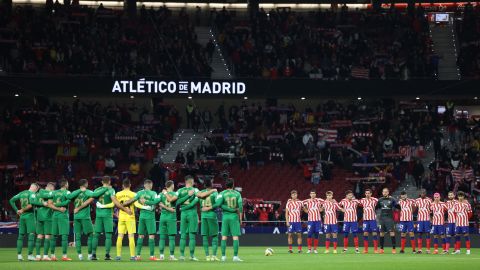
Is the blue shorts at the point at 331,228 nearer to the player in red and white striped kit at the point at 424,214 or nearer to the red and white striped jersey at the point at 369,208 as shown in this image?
the red and white striped jersey at the point at 369,208

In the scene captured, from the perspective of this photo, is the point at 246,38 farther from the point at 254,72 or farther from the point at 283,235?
the point at 283,235

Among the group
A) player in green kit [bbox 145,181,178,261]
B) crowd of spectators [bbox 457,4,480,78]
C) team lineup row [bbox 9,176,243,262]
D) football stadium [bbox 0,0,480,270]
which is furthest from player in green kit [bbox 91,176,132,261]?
crowd of spectators [bbox 457,4,480,78]

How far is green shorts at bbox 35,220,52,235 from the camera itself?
3066 cm

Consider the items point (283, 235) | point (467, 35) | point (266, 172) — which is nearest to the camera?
point (283, 235)

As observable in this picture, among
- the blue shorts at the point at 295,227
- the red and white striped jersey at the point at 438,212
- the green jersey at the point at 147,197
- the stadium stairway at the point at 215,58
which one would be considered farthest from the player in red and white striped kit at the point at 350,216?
the stadium stairway at the point at 215,58

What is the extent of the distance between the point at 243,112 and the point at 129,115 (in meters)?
6.74

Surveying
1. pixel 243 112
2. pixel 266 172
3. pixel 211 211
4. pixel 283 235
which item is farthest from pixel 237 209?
pixel 243 112

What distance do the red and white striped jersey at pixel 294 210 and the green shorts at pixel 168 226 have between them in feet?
30.3

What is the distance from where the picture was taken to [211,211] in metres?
29.7

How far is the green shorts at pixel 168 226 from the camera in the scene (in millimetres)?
30359

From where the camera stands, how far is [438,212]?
38844 millimetres

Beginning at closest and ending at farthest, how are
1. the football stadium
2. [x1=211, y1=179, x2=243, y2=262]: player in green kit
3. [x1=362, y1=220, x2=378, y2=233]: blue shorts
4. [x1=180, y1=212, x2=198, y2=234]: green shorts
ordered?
[x1=211, y1=179, x2=243, y2=262]: player in green kit < [x1=180, y1=212, x2=198, y2=234]: green shorts < [x1=362, y1=220, x2=378, y2=233]: blue shorts < the football stadium

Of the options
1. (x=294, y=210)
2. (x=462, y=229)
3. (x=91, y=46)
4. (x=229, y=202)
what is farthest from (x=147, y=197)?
(x=91, y=46)

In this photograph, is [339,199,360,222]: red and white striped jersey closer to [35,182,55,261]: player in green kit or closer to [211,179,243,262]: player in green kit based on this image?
[211,179,243,262]: player in green kit
